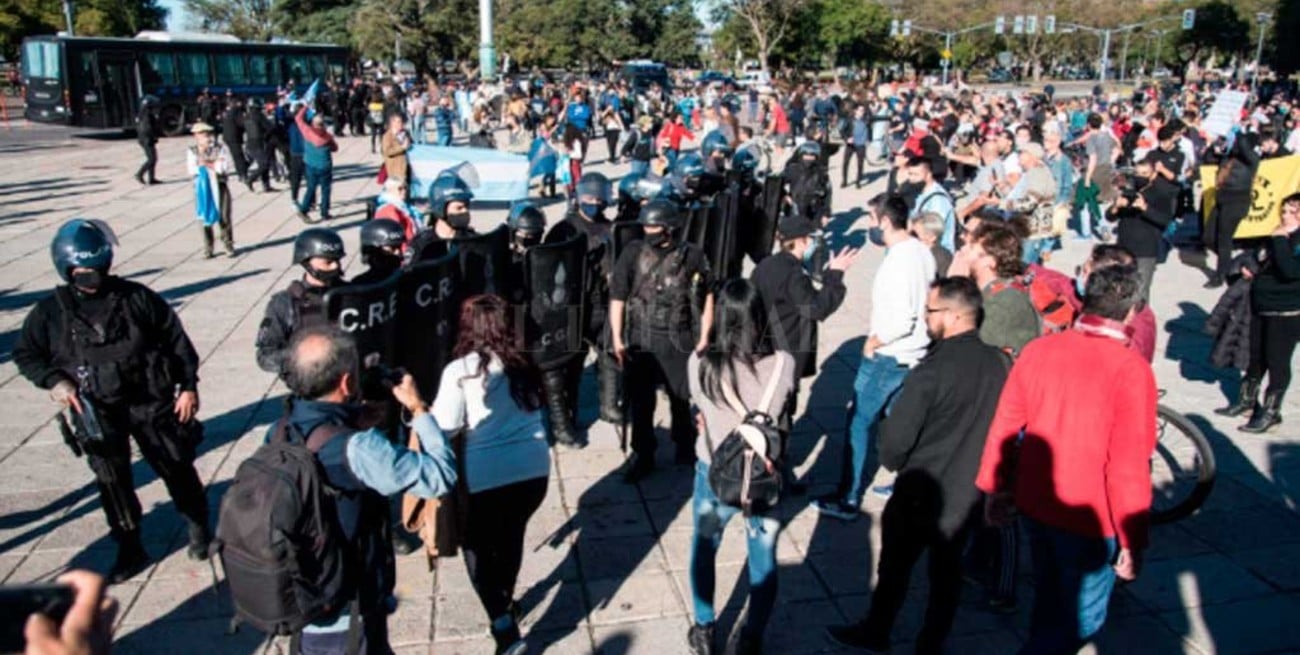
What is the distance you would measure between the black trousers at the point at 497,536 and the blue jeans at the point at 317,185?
37.5ft

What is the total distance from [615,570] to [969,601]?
5.80 feet

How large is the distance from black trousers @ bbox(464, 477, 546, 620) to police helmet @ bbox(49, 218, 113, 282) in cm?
210

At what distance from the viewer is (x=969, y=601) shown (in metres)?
4.56

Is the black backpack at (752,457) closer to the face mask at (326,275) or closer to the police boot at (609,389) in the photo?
the face mask at (326,275)

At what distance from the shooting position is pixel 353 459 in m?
2.78

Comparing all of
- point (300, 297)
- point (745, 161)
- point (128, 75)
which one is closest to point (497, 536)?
point (300, 297)

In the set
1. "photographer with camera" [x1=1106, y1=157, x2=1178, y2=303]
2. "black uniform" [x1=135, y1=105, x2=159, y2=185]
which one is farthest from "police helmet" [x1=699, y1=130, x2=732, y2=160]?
"black uniform" [x1=135, y1=105, x2=159, y2=185]

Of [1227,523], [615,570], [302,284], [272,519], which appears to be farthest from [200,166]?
[1227,523]

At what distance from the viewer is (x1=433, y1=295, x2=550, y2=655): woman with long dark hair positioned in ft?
11.6

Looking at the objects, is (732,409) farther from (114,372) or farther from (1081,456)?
(114,372)

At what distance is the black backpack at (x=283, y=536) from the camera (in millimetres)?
2600

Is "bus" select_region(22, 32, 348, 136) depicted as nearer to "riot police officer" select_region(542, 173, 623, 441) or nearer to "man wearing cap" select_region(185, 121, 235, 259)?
"man wearing cap" select_region(185, 121, 235, 259)

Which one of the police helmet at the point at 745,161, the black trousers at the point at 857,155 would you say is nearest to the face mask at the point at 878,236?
the police helmet at the point at 745,161

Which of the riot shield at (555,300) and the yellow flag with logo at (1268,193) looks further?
the yellow flag with logo at (1268,193)
